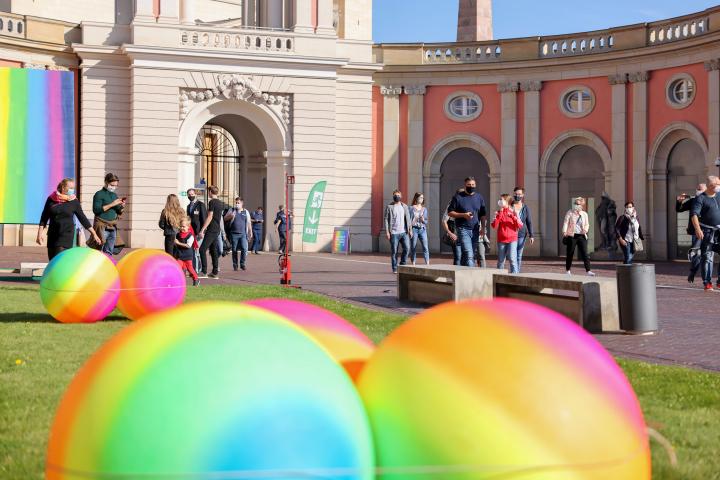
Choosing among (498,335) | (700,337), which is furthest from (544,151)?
(498,335)

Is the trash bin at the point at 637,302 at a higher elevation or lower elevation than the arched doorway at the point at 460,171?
lower

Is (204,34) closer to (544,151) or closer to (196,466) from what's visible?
(544,151)

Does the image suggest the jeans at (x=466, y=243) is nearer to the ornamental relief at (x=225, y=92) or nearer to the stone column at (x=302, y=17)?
the ornamental relief at (x=225, y=92)

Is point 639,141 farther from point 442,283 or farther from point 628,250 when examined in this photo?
point 442,283

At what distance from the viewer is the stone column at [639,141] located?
33.0m

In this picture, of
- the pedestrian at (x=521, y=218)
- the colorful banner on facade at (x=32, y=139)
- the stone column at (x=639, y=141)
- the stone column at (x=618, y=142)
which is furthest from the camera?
the stone column at (x=618, y=142)

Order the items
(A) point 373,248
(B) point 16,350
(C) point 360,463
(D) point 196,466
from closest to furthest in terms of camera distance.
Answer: (D) point 196,466 < (C) point 360,463 < (B) point 16,350 < (A) point 373,248

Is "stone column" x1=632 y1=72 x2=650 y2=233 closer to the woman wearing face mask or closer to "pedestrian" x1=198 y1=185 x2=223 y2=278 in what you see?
the woman wearing face mask

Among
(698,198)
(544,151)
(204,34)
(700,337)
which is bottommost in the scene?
A: (700,337)

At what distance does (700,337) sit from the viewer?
1052 centimetres

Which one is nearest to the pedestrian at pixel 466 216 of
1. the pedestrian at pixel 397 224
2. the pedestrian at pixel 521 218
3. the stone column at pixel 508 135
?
the pedestrian at pixel 521 218

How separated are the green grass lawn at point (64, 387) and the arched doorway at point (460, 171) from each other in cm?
2532

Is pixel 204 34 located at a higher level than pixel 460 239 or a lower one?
higher

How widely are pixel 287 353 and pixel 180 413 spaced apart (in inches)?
14.8
